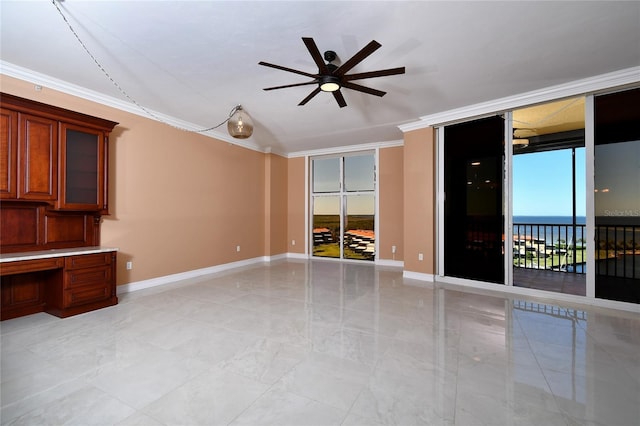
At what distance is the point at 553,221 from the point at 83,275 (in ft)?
25.0

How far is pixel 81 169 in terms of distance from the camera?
363 cm

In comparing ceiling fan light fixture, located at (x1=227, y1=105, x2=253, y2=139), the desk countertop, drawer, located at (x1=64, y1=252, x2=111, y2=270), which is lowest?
drawer, located at (x1=64, y1=252, x2=111, y2=270)

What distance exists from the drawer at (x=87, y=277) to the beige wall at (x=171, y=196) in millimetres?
690

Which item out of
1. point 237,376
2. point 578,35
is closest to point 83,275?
point 237,376

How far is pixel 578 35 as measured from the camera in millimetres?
2764

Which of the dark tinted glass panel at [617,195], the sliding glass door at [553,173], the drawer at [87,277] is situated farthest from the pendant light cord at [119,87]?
the dark tinted glass panel at [617,195]

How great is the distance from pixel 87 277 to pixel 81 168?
1.43 metres

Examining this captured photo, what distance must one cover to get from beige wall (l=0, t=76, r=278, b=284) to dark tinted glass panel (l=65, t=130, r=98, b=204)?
51cm

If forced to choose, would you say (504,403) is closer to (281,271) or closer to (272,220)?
(281,271)

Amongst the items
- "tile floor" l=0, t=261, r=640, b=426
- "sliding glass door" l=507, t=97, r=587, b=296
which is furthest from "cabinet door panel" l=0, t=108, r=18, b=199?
"sliding glass door" l=507, t=97, r=587, b=296

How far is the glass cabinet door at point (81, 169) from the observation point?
3.45 m

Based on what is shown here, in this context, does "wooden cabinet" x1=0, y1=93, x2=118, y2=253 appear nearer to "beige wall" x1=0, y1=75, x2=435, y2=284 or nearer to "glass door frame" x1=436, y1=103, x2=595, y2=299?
"beige wall" x1=0, y1=75, x2=435, y2=284

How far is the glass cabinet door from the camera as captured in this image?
11.3 ft

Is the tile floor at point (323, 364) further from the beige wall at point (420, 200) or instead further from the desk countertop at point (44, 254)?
the beige wall at point (420, 200)
